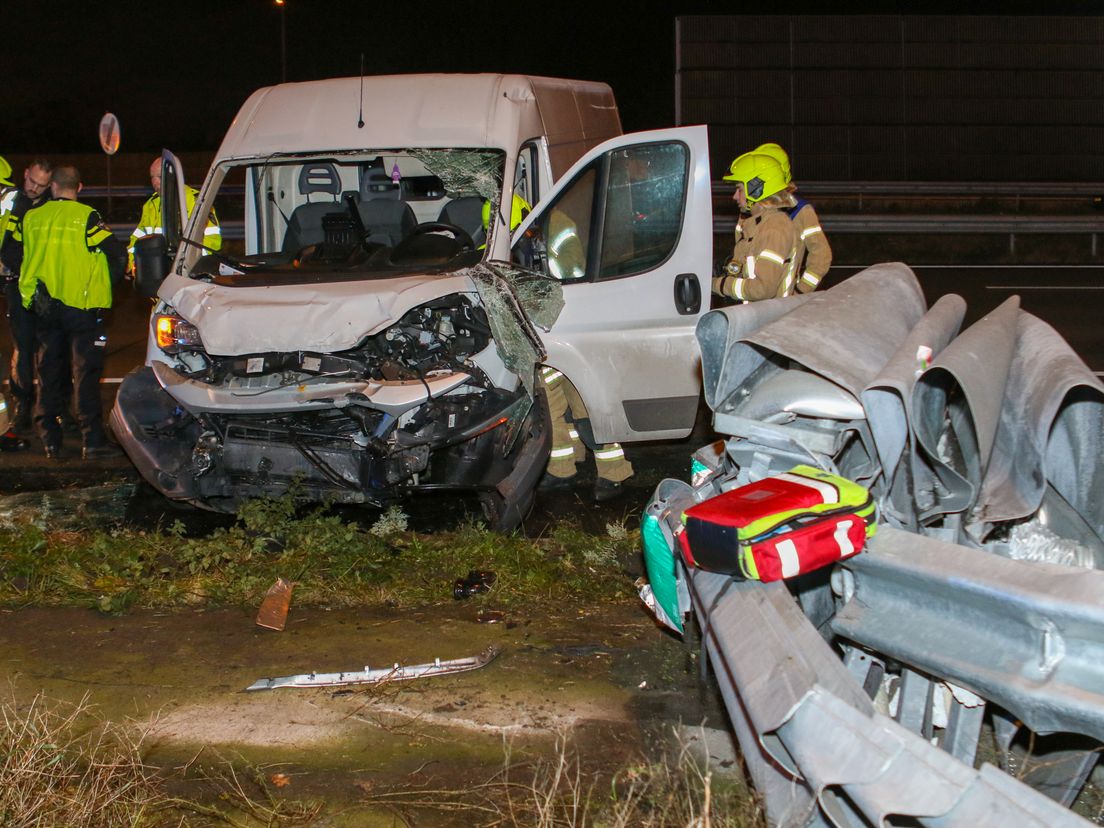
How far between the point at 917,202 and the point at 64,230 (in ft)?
46.7

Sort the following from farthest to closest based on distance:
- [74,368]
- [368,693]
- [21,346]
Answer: [21,346]
[74,368]
[368,693]

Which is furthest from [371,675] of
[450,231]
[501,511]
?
[450,231]

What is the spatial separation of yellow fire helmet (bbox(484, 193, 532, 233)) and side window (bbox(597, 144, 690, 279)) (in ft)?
1.64

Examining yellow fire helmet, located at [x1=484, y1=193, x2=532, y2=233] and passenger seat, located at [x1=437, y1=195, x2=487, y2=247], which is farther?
passenger seat, located at [x1=437, y1=195, x2=487, y2=247]

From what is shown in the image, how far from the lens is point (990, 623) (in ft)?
8.05

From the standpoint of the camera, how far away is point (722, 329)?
11.4 feet

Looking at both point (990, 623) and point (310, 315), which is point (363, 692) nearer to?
point (310, 315)

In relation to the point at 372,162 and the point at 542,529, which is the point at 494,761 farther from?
the point at 372,162

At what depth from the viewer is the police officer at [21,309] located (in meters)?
7.88

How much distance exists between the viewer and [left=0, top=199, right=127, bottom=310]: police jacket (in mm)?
7629

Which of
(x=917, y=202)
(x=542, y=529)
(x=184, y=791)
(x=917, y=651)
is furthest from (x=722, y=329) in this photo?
(x=917, y=202)

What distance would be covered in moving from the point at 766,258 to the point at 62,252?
453 centimetres

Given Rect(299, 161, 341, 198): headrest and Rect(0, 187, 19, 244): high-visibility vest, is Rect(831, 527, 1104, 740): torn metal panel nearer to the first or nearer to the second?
Rect(299, 161, 341, 198): headrest

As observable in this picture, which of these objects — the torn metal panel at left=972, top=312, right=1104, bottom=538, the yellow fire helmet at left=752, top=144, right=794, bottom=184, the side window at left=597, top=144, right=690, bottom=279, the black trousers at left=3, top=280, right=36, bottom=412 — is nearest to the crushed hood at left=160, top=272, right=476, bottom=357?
the side window at left=597, top=144, right=690, bottom=279
